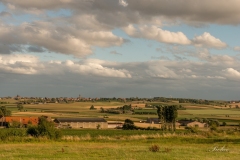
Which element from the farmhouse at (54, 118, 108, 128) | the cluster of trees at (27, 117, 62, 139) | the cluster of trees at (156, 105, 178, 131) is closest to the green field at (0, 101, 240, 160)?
the cluster of trees at (27, 117, 62, 139)

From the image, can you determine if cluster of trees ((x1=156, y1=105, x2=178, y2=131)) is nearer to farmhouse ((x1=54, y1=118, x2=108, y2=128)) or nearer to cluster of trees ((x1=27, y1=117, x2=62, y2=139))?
farmhouse ((x1=54, y1=118, x2=108, y2=128))

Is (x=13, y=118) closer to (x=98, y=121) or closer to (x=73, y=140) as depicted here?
(x=98, y=121)

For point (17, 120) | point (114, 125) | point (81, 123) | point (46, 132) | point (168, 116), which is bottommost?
point (114, 125)

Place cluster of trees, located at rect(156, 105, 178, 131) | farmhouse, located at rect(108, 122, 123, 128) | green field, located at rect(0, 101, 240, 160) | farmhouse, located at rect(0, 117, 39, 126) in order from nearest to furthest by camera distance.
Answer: green field, located at rect(0, 101, 240, 160)
cluster of trees, located at rect(156, 105, 178, 131)
farmhouse, located at rect(0, 117, 39, 126)
farmhouse, located at rect(108, 122, 123, 128)

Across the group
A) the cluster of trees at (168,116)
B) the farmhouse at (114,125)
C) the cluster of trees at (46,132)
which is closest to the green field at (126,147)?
the cluster of trees at (46,132)

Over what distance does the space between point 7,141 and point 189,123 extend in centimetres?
8395

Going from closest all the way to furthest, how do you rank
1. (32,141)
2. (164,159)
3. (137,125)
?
(164,159) < (32,141) < (137,125)

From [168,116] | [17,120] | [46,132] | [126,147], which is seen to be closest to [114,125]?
[168,116]

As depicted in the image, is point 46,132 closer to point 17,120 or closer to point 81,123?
point 17,120

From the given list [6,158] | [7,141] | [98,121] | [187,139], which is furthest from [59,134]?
[98,121]

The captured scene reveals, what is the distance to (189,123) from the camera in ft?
384

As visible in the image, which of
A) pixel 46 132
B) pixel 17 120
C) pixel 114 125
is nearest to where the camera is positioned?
pixel 46 132

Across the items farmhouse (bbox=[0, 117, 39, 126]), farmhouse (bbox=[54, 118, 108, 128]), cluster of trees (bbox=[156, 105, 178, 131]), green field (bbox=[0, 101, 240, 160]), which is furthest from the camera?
farmhouse (bbox=[54, 118, 108, 128])

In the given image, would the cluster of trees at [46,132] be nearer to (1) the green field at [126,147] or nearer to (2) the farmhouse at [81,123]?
(1) the green field at [126,147]
